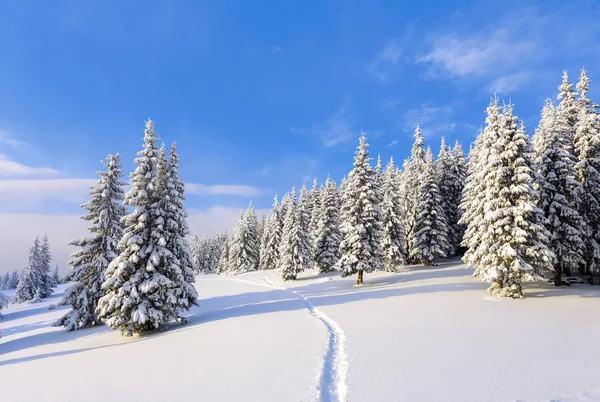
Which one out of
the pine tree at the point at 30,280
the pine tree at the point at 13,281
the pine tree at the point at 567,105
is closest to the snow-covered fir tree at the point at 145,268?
the pine tree at the point at 567,105

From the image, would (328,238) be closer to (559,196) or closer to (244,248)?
(559,196)

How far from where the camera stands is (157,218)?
21.6m

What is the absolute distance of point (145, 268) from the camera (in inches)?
825

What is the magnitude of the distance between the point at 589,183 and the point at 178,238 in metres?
33.2

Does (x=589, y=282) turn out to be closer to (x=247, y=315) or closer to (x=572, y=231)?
(x=572, y=231)

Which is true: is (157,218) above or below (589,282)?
above

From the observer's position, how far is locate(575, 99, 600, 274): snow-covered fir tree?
2666 cm

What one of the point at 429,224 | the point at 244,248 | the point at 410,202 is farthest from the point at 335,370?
the point at 244,248

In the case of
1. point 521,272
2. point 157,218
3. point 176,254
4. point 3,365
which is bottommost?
point 3,365

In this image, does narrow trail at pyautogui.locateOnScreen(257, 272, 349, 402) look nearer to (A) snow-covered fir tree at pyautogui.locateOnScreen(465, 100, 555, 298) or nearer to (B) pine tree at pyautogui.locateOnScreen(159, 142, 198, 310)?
(B) pine tree at pyautogui.locateOnScreen(159, 142, 198, 310)

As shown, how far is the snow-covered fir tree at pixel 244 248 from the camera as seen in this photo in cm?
6806

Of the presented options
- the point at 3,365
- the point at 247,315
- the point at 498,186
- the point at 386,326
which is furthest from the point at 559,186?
the point at 3,365

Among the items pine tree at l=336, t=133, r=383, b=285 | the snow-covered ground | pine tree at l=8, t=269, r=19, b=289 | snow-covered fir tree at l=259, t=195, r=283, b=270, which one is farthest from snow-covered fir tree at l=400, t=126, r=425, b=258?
pine tree at l=8, t=269, r=19, b=289

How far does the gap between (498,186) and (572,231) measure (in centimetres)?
726
